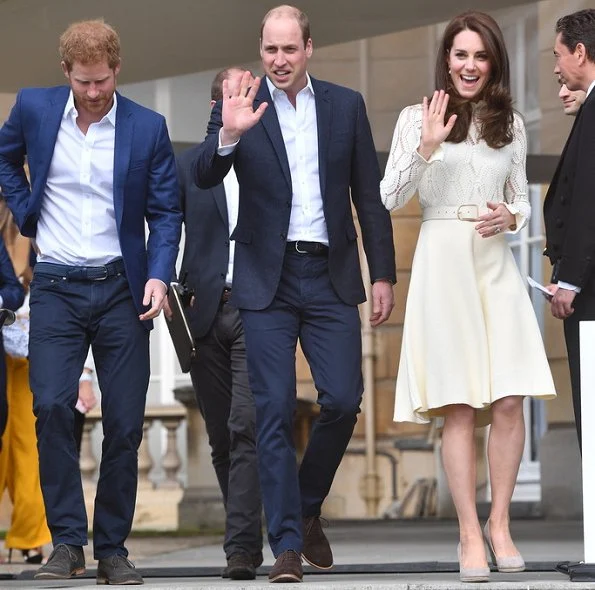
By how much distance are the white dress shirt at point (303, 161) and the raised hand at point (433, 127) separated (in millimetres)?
471

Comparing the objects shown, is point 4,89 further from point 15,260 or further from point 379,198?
point 379,198

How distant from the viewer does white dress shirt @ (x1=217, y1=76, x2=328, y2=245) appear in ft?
19.7

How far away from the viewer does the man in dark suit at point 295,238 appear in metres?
5.84

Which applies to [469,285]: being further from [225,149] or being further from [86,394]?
[86,394]

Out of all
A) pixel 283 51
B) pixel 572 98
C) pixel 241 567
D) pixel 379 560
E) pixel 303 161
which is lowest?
pixel 379 560

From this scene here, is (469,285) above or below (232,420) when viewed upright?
above

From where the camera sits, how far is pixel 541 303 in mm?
13008

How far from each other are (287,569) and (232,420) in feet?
3.65

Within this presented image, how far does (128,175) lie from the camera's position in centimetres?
600

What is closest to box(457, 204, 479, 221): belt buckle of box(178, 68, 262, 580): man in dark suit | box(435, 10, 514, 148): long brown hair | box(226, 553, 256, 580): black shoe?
box(435, 10, 514, 148): long brown hair

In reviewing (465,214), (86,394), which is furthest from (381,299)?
(86,394)

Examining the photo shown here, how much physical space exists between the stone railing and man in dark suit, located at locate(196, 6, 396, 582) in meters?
7.67

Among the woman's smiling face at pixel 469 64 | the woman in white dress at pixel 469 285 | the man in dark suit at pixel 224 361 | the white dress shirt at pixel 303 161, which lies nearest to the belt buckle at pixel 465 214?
the woman in white dress at pixel 469 285

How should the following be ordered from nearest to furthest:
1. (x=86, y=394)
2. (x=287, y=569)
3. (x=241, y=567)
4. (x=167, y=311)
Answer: (x=287, y=569), (x=241, y=567), (x=167, y=311), (x=86, y=394)
